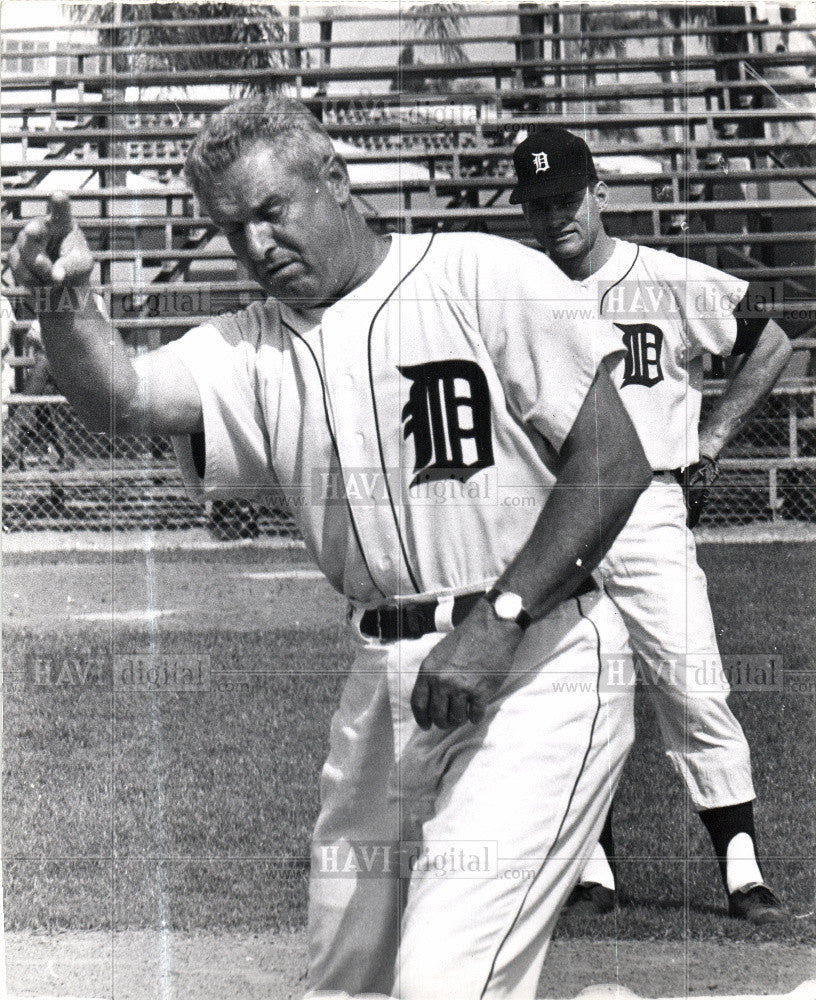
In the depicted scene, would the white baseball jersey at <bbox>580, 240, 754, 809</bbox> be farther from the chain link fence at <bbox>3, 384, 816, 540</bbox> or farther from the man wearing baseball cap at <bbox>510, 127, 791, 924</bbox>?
the chain link fence at <bbox>3, 384, 816, 540</bbox>

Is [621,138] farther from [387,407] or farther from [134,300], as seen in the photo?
[387,407]

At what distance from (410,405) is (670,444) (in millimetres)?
1227

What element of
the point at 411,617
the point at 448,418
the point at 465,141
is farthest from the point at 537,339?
the point at 465,141

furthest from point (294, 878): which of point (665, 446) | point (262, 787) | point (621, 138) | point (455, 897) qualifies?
point (621, 138)

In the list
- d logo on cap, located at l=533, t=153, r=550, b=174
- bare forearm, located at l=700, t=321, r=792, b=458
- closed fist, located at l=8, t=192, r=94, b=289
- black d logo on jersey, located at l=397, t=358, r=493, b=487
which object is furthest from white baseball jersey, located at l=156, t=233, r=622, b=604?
bare forearm, located at l=700, t=321, r=792, b=458

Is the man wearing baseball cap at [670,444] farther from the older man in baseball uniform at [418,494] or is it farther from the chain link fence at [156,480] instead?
the older man in baseball uniform at [418,494]

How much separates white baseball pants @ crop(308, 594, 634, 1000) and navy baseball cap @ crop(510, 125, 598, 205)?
4.26 feet

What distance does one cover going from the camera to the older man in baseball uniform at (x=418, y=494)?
6.08ft

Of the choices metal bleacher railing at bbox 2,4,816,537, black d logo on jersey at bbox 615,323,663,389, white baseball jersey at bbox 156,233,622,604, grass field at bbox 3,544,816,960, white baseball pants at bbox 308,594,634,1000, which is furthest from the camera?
metal bleacher railing at bbox 2,4,816,537

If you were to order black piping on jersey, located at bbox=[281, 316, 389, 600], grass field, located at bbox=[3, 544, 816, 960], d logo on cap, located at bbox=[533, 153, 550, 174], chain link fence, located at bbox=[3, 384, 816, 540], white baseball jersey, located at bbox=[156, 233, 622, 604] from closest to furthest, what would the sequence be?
white baseball jersey, located at bbox=[156, 233, 622, 604]
black piping on jersey, located at bbox=[281, 316, 389, 600]
d logo on cap, located at bbox=[533, 153, 550, 174]
grass field, located at bbox=[3, 544, 816, 960]
chain link fence, located at bbox=[3, 384, 816, 540]

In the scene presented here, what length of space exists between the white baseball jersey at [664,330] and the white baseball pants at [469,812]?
1.14m

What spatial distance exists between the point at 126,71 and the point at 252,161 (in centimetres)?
171

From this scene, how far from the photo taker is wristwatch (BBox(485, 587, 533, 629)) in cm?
186

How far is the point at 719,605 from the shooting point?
5152mm
